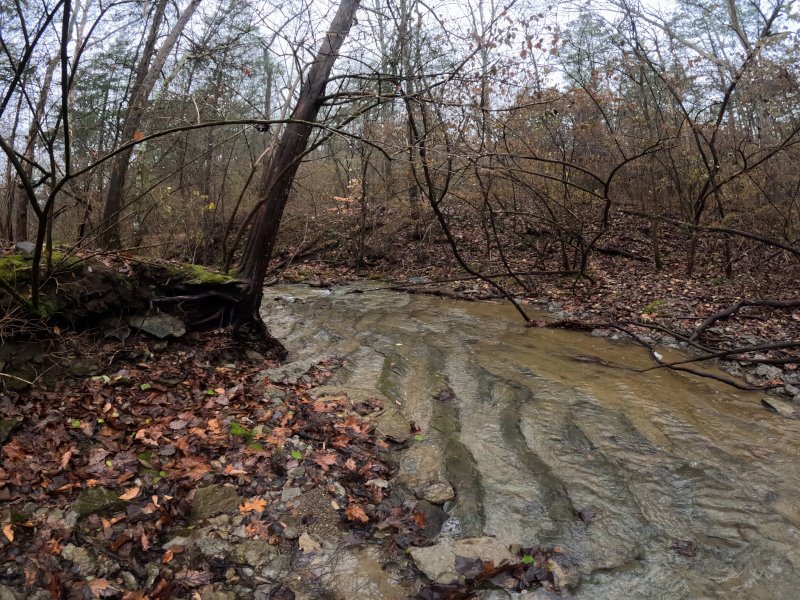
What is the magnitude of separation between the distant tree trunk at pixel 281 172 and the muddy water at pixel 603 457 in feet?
3.58

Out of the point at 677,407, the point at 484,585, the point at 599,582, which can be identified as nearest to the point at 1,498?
the point at 484,585

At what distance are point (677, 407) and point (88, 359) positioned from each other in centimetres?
605

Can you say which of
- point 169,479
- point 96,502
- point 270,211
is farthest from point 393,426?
point 270,211

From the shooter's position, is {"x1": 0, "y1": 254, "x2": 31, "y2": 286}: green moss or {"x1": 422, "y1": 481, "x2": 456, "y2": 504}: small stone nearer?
{"x1": 422, "y1": 481, "x2": 456, "y2": 504}: small stone

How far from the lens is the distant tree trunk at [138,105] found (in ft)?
29.1

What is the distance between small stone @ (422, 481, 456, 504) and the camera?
12.1 feet

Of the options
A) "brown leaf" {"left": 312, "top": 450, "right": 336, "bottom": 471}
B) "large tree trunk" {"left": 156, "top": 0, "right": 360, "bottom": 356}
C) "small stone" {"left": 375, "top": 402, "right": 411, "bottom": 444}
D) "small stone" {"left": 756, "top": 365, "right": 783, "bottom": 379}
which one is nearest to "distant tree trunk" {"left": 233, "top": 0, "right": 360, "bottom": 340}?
"large tree trunk" {"left": 156, "top": 0, "right": 360, "bottom": 356}

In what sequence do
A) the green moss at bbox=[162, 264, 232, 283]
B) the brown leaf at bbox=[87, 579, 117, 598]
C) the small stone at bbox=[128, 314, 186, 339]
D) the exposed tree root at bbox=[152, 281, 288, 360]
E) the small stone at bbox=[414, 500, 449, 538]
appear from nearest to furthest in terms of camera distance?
the brown leaf at bbox=[87, 579, 117, 598]
the small stone at bbox=[414, 500, 449, 538]
the small stone at bbox=[128, 314, 186, 339]
the exposed tree root at bbox=[152, 281, 288, 360]
the green moss at bbox=[162, 264, 232, 283]

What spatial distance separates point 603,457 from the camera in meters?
4.34

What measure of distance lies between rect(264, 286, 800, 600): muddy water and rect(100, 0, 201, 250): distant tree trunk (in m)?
4.29

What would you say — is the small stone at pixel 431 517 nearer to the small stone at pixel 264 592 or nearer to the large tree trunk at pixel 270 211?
the small stone at pixel 264 592

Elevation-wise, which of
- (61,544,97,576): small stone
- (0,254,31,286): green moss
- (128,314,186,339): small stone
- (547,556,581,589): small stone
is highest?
(0,254,31,286): green moss

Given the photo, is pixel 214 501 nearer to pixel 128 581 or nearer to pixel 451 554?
pixel 128 581

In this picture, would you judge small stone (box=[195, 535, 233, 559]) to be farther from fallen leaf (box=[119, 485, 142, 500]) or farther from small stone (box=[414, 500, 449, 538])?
small stone (box=[414, 500, 449, 538])
